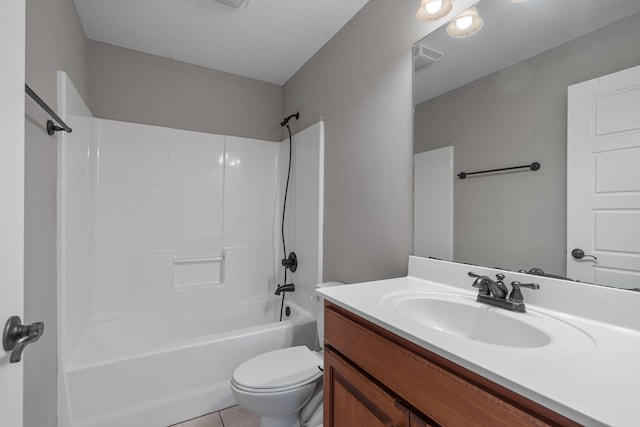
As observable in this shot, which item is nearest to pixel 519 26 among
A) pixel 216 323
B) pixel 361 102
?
pixel 361 102

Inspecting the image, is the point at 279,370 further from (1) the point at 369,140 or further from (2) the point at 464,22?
(2) the point at 464,22

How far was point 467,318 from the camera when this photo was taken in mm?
951

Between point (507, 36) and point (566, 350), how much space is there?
108cm

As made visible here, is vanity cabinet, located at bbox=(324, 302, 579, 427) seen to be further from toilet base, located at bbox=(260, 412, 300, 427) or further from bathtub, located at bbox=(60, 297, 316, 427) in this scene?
bathtub, located at bbox=(60, 297, 316, 427)

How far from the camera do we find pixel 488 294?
3.14ft

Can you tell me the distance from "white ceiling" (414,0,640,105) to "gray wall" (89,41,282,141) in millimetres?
1754

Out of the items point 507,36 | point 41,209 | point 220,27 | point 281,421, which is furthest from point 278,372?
point 220,27

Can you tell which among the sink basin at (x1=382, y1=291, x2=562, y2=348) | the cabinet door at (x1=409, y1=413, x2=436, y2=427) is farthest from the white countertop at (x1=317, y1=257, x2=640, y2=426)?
the cabinet door at (x1=409, y1=413, x2=436, y2=427)

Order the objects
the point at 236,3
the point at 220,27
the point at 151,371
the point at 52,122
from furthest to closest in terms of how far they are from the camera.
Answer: the point at 220,27 → the point at 236,3 → the point at 151,371 → the point at 52,122

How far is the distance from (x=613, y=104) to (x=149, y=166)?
2.57 metres

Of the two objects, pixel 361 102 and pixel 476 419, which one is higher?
pixel 361 102

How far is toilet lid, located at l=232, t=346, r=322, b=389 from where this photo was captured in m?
1.31

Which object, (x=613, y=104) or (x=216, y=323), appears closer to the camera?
(x=613, y=104)

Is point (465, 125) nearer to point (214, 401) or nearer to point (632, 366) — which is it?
point (632, 366)
